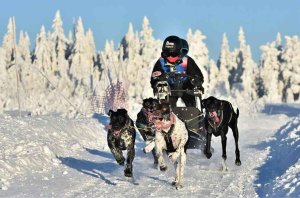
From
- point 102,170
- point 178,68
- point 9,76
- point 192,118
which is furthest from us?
point 9,76

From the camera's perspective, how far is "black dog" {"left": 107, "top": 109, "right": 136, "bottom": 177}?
28.9 feet

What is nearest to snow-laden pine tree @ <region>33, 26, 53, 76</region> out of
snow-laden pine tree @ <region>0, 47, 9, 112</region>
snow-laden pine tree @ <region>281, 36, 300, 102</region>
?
snow-laden pine tree @ <region>0, 47, 9, 112</region>

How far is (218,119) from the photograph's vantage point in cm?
1072

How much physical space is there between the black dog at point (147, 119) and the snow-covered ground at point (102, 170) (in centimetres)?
69

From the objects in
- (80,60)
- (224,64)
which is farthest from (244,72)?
(80,60)

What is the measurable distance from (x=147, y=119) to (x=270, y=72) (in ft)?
234

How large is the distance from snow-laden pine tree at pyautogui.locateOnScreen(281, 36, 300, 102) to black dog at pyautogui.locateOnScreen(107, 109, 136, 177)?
67.0 meters

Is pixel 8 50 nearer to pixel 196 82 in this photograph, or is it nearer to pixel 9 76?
pixel 9 76

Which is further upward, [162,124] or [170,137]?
[162,124]

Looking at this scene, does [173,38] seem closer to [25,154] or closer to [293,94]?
[25,154]

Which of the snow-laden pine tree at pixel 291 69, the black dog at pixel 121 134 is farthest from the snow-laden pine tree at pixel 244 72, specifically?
the black dog at pixel 121 134

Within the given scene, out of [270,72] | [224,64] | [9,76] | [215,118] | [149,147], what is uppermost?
[224,64]

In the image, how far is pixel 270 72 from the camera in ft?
260

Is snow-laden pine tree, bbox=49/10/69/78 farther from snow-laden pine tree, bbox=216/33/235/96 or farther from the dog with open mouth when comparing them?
the dog with open mouth
